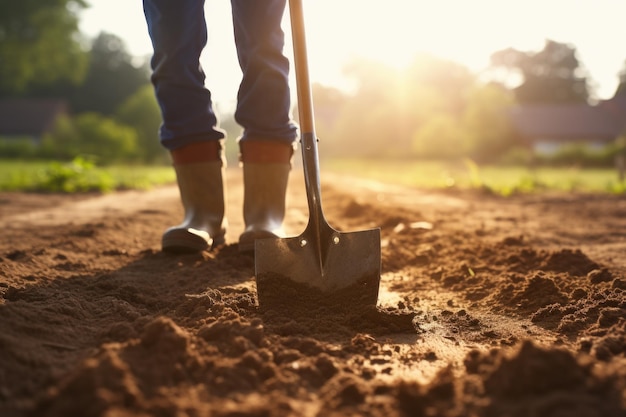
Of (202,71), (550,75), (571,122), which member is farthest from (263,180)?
(550,75)

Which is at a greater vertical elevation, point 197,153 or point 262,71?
point 262,71

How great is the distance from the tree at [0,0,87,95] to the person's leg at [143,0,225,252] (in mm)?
34268

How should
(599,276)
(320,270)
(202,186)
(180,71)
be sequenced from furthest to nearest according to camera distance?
(202,186), (180,71), (599,276), (320,270)

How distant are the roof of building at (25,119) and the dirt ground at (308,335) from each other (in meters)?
49.7

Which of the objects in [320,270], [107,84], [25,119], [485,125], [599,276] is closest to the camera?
[320,270]

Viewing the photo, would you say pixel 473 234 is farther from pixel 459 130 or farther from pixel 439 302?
pixel 459 130

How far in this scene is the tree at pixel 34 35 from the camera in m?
32.3

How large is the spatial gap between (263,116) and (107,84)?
2131 inches

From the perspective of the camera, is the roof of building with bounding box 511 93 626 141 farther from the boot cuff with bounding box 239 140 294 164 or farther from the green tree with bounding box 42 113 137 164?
the boot cuff with bounding box 239 140 294 164

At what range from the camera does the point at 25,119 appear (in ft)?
158

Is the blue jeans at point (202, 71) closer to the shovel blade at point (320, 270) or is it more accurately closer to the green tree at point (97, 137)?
the shovel blade at point (320, 270)

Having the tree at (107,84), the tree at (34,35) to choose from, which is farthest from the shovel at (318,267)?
the tree at (107,84)

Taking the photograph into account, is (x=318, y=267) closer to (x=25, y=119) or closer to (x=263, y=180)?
A: (x=263, y=180)

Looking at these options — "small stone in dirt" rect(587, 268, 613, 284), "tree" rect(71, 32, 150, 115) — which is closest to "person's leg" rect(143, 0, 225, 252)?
"small stone in dirt" rect(587, 268, 613, 284)
